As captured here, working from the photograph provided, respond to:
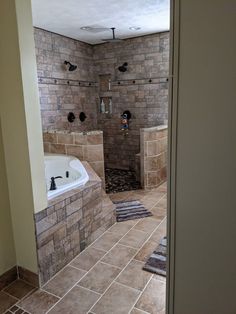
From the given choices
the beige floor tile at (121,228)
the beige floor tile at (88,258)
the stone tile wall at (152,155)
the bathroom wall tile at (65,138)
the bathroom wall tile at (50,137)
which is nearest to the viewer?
the beige floor tile at (88,258)

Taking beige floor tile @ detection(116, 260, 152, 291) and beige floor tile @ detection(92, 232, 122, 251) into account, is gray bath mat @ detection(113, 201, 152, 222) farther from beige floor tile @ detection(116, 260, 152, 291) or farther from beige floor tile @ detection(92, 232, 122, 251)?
beige floor tile @ detection(116, 260, 152, 291)

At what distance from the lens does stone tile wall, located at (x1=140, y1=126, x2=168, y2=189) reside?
3.99 m

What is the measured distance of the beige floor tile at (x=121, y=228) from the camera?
110 inches

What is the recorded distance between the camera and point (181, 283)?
117 cm

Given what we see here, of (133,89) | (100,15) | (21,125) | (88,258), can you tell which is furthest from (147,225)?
(133,89)

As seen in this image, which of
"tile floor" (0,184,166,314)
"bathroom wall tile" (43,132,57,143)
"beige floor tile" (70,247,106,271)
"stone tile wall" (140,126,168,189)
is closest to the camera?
"tile floor" (0,184,166,314)

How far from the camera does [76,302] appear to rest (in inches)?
70.4

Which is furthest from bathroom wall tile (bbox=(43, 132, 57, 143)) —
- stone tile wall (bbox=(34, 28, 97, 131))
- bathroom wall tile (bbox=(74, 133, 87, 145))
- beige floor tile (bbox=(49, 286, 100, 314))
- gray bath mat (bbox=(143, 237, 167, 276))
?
beige floor tile (bbox=(49, 286, 100, 314))

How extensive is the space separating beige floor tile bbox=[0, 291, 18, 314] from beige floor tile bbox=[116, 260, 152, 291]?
2.60 feet

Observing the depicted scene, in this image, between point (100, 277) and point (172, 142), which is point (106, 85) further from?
point (172, 142)

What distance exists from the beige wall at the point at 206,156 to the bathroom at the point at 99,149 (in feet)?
2.86

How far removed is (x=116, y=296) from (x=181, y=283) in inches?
33.7

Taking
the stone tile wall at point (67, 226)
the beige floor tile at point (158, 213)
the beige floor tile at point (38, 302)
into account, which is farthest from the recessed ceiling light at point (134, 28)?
the beige floor tile at point (38, 302)

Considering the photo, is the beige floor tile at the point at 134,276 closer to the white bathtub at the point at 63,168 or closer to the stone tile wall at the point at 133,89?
the white bathtub at the point at 63,168
